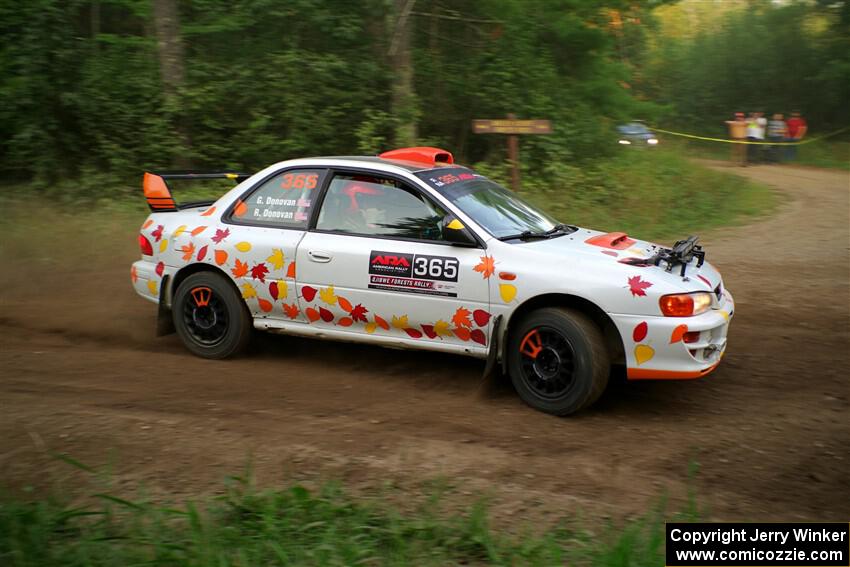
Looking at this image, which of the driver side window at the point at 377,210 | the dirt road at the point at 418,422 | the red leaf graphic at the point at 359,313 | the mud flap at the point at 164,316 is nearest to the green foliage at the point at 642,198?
the dirt road at the point at 418,422

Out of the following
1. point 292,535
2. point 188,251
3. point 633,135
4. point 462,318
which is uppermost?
point 633,135

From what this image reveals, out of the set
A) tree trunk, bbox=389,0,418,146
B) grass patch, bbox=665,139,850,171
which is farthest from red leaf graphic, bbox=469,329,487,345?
grass patch, bbox=665,139,850,171

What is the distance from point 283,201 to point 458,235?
1610 mm

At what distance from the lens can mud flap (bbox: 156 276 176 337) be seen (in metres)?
7.10

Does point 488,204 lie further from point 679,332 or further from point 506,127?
point 506,127

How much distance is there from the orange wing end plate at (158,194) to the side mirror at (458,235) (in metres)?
2.73

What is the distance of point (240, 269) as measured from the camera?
6715mm

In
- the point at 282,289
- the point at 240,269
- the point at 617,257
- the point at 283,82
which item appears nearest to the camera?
the point at 617,257

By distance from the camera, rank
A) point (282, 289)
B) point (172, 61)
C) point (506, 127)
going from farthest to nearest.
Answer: point (172, 61) < point (506, 127) < point (282, 289)

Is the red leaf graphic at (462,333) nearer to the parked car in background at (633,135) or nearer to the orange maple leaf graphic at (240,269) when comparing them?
the orange maple leaf graphic at (240,269)

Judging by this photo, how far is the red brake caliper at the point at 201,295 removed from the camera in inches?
271

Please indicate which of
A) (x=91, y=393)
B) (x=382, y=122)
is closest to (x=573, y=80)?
(x=382, y=122)

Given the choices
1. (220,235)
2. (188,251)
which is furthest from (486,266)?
(188,251)

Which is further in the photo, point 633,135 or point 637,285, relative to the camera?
point 633,135
